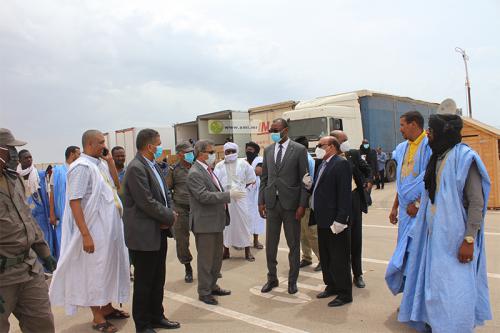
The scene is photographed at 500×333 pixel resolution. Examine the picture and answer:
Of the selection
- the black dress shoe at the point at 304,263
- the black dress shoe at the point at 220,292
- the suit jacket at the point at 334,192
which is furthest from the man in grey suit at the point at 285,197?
the black dress shoe at the point at 304,263

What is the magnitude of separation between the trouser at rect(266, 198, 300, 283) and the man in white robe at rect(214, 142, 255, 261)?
1809 millimetres

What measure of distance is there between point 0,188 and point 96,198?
129 cm

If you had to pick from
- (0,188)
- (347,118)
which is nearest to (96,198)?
(0,188)

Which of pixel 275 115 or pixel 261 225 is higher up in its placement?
pixel 275 115

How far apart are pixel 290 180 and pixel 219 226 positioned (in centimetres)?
102

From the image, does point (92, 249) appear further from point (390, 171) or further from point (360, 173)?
point (390, 171)

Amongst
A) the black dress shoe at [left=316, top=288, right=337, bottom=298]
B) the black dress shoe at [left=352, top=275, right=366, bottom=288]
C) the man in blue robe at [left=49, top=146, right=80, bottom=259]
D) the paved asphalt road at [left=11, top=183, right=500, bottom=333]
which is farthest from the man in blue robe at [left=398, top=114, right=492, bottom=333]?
the man in blue robe at [left=49, top=146, right=80, bottom=259]

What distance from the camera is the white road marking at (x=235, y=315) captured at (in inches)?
159

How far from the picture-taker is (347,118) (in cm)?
1625

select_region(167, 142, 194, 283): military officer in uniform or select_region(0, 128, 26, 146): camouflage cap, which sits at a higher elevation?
select_region(0, 128, 26, 146): camouflage cap

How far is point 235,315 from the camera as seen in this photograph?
448cm

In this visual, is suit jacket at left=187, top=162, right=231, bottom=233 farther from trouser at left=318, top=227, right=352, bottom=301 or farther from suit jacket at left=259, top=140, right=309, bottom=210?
trouser at left=318, top=227, right=352, bottom=301

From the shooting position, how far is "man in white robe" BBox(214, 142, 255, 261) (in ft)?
22.8

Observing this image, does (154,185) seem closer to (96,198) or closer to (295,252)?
(96,198)
